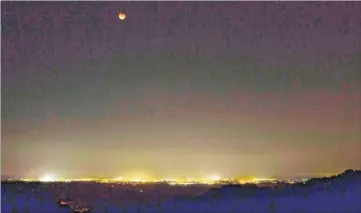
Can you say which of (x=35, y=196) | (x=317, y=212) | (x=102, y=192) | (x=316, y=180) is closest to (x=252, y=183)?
(x=316, y=180)

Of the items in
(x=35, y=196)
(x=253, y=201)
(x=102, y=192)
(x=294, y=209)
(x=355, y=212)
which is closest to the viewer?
(x=355, y=212)

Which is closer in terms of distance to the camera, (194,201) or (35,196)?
(194,201)

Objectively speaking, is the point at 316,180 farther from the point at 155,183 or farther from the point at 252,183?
the point at 155,183

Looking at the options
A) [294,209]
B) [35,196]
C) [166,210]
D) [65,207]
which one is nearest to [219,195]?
[166,210]

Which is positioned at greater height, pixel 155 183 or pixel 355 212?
pixel 155 183

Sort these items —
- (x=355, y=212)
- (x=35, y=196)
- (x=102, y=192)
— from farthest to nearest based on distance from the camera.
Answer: (x=102, y=192) < (x=35, y=196) < (x=355, y=212)

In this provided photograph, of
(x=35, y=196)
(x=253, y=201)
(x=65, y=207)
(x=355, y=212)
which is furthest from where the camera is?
(x=35, y=196)

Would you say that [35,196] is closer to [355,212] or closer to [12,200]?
[12,200]
